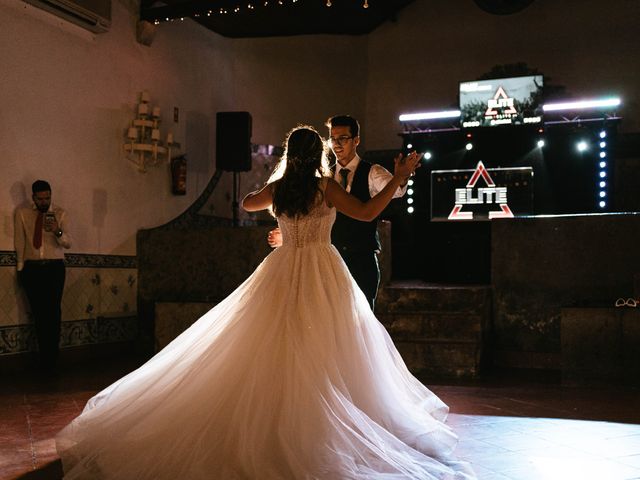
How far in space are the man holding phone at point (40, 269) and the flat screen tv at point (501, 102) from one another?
20.9 ft

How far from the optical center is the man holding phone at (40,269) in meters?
6.07

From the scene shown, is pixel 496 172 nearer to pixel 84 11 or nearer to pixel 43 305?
pixel 84 11

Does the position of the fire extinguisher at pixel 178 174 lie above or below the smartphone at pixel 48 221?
above

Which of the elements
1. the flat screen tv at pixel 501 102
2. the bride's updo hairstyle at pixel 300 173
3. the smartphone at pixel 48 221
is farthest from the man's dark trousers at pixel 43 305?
the flat screen tv at pixel 501 102

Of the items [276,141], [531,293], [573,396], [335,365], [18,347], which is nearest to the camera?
[335,365]

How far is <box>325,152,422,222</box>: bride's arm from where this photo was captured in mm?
3018

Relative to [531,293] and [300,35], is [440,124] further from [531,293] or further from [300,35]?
[531,293]

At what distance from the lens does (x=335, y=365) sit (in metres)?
2.80

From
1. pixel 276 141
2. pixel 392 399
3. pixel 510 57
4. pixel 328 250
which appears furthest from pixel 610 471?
pixel 510 57

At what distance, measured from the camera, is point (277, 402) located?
2.63 m

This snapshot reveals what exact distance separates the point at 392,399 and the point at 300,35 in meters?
8.76

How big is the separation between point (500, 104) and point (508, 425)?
23.2 feet

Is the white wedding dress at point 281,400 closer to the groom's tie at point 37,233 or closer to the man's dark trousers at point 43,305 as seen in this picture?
the man's dark trousers at point 43,305

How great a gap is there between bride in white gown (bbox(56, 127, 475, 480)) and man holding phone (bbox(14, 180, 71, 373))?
11.0ft
